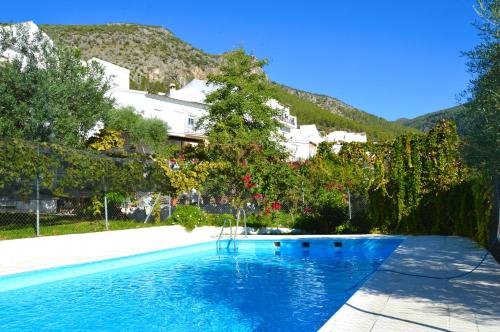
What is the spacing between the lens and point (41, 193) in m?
12.3

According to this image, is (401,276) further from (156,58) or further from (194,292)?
(156,58)

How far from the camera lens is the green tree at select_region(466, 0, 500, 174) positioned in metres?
5.77

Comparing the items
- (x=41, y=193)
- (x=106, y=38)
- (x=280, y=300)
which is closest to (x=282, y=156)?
(x=41, y=193)

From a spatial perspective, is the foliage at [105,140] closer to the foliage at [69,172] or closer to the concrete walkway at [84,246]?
the foliage at [69,172]

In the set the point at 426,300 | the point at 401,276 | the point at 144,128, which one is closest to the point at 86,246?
the point at 401,276

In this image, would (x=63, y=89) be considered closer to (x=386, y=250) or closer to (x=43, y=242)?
(x=43, y=242)

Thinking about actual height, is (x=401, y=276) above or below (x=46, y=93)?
below

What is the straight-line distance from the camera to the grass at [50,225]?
40.6 ft

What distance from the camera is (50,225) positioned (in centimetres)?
1480

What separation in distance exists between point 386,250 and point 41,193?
32.3 ft

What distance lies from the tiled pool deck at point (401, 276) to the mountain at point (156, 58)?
83681 mm

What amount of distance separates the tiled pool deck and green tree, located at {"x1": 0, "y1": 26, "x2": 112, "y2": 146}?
185 inches

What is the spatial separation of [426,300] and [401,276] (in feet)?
5.80

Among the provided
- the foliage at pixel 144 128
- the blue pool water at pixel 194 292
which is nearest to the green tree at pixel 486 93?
the blue pool water at pixel 194 292
